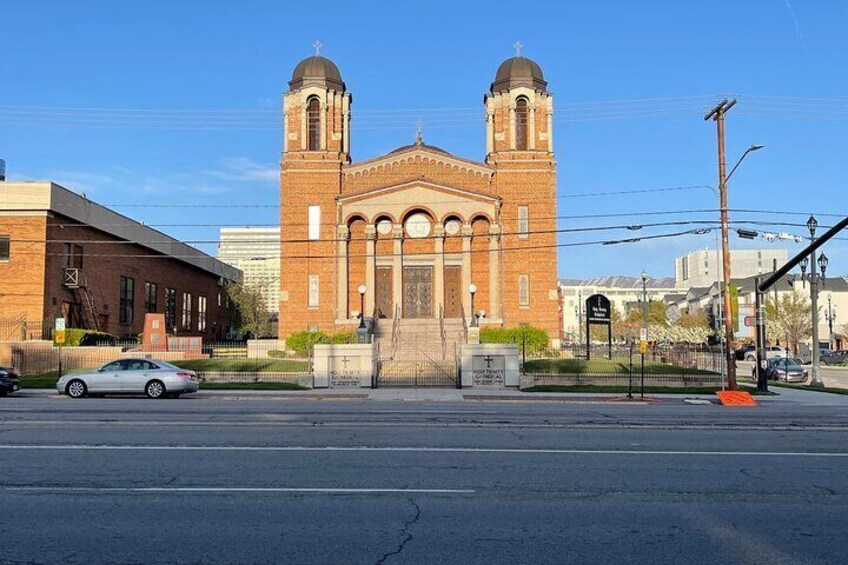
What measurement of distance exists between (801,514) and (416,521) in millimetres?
3884

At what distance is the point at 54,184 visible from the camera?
41281mm

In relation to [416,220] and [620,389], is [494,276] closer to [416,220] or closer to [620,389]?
[416,220]

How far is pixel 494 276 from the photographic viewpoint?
47.9 meters

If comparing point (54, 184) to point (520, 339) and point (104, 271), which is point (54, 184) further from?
point (520, 339)

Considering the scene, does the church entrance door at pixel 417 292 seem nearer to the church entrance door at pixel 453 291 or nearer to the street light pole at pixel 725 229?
the church entrance door at pixel 453 291

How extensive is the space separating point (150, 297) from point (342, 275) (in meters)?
19.8

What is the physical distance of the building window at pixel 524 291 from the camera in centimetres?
4781

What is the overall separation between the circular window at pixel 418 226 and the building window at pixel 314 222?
5734 mm

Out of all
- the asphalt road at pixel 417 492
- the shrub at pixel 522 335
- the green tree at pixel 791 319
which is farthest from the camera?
the green tree at pixel 791 319

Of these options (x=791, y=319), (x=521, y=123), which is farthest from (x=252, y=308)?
(x=791, y=319)

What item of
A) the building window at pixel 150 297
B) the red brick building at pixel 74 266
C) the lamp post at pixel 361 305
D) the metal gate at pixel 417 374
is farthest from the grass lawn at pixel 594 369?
the building window at pixel 150 297

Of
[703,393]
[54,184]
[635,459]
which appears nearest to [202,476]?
[635,459]

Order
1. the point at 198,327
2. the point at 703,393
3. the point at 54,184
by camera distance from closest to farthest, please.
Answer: the point at 703,393
the point at 54,184
the point at 198,327

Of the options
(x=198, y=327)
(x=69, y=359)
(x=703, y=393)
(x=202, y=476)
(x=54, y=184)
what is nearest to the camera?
(x=202, y=476)
